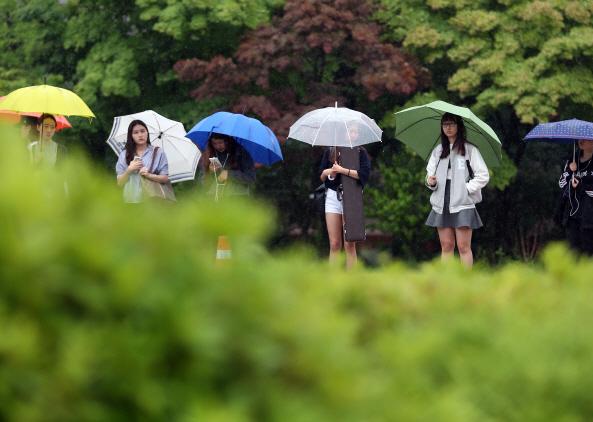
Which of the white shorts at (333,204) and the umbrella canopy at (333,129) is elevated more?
the umbrella canopy at (333,129)

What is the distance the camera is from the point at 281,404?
3.32ft

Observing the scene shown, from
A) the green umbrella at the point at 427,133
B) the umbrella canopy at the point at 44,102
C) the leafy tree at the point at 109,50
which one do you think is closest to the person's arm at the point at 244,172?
the green umbrella at the point at 427,133

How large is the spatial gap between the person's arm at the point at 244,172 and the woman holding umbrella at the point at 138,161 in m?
0.79

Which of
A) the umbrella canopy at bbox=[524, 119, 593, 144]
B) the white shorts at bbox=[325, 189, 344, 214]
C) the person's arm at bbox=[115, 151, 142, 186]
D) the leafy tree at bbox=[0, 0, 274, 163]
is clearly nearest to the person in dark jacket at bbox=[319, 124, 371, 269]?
the white shorts at bbox=[325, 189, 344, 214]

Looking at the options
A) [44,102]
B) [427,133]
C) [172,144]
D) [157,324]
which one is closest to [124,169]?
[44,102]

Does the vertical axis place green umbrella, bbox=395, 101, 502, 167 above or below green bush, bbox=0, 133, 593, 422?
above

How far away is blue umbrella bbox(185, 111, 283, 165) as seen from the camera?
24.7 feet

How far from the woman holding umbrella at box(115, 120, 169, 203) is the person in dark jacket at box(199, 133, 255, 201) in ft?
1.56

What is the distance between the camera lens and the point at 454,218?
23.7ft

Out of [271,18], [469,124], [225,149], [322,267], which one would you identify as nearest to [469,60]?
[271,18]

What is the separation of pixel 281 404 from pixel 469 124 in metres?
7.03

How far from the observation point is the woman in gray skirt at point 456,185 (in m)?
7.15

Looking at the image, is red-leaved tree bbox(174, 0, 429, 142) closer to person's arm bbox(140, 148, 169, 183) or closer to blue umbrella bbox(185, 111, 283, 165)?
blue umbrella bbox(185, 111, 283, 165)

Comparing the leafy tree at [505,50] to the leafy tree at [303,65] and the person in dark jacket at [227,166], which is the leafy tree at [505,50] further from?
the person in dark jacket at [227,166]
